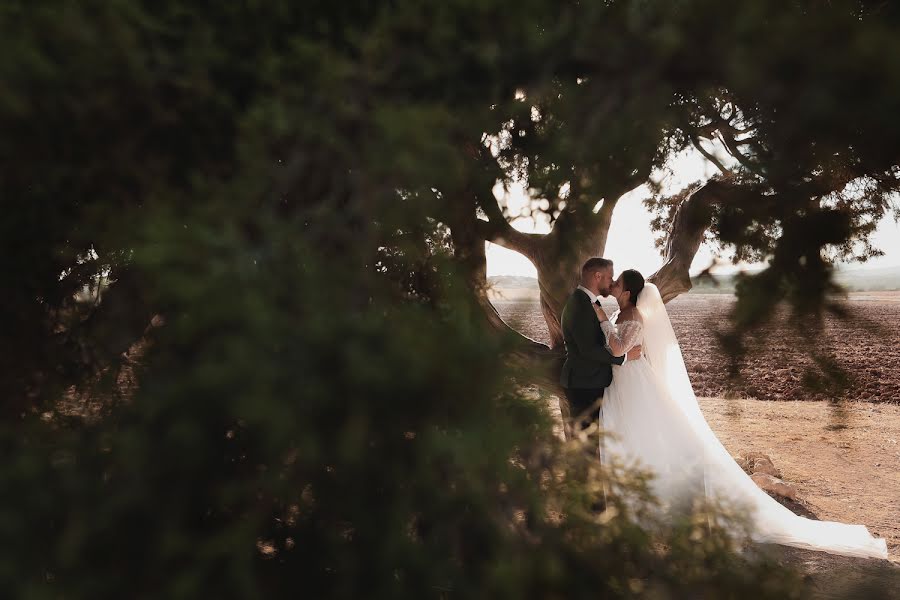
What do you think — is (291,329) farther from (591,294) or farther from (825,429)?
(591,294)

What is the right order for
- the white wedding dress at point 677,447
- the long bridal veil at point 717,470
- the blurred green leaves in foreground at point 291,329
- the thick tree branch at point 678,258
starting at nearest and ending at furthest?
the blurred green leaves in foreground at point 291,329
the long bridal veil at point 717,470
the white wedding dress at point 677,447
the thick tree branch at point 678,258

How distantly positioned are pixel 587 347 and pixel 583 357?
28cm

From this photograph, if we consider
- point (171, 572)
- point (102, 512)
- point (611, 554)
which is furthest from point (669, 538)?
point (102, 512)

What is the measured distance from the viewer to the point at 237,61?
66.1 inches

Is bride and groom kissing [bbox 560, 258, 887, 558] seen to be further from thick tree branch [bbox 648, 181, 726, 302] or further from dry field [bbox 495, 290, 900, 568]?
thick tree branch [bbox 648, 181, 726, 302]

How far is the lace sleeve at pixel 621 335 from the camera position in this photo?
19.3ft

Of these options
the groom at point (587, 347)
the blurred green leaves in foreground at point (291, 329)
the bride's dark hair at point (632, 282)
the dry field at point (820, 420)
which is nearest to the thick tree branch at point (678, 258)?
the bride's dark hair at point (632, 282)

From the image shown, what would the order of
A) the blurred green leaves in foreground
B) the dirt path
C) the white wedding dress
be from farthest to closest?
1. the dirt path
2. the white wedding dress
3. the blurred green leaves in foreground

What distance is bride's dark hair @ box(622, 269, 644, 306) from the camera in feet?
20.0

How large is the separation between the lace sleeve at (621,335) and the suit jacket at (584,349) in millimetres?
99

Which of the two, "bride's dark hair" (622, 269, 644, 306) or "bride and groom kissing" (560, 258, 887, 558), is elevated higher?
"bride's dark hair" (622, 269, 644, 306)

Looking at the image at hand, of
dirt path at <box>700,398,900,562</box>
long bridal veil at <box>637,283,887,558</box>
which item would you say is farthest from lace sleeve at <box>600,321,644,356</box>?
dirt path at <box>700,398,900,562</box>

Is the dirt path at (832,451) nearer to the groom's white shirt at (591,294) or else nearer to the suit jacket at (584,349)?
the groom's white shirt at (591,294)

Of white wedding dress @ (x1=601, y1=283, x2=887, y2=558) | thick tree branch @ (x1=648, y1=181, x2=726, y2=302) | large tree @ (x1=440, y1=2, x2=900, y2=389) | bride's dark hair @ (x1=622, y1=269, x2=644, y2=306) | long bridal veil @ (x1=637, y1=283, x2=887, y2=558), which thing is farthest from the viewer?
thick tree branch @ (x1=648, y1=181, x2=726, y2=302)
